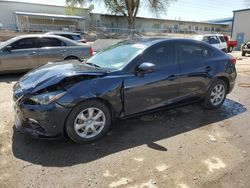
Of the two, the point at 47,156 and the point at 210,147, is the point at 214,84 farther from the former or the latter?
the point at 47,156

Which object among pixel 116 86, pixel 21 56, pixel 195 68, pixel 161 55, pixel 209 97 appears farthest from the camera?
pixel 21 56

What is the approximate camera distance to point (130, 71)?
3848mm

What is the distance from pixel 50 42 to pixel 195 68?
5.87m

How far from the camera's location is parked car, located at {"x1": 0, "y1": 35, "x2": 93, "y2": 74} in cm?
798

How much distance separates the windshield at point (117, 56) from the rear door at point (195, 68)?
93 centimetres

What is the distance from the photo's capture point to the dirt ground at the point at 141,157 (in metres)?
2.79

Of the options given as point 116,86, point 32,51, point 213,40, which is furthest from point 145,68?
point 213,40

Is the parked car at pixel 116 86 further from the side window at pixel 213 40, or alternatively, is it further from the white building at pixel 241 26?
the white building at pixel 241 26

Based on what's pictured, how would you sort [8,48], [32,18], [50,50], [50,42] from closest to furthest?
[8,48]
[50,50]
[50,42]
[32,18]

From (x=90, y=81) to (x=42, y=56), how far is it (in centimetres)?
554

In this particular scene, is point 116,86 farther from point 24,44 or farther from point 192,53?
point 24,44

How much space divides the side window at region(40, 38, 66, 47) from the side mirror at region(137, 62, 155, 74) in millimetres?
5710

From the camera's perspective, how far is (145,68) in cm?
376

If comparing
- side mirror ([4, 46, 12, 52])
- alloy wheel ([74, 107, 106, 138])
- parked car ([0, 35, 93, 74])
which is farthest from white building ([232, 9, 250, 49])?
alloy wheel ([74, 107, 106, 138])
